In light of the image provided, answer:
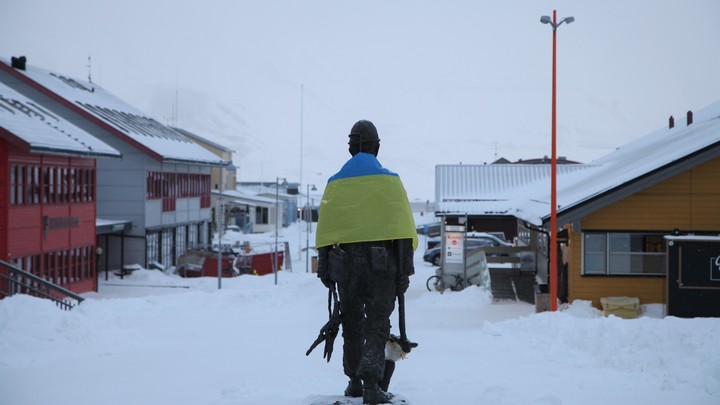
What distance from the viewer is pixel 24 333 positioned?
46.3ft

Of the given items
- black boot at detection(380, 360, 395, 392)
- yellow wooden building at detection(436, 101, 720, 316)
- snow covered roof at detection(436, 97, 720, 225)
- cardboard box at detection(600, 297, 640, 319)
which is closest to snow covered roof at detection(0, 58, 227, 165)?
snow covered roof at detection(436, 97, 720, 225)

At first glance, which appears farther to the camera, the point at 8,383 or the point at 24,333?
the point at 24,333

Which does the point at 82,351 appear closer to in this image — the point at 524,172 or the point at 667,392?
the point at 667,392

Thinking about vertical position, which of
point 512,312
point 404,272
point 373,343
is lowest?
point 512,312

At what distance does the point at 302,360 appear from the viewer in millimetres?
13008

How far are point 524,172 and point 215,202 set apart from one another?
34740mm

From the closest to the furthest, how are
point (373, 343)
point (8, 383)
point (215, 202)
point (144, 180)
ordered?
point (373, 343) < point (8, 383) < point (144, 180) < point (215, 202)

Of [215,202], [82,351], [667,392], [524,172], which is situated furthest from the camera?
[215,202]

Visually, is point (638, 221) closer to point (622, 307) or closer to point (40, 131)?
point (622, 307)

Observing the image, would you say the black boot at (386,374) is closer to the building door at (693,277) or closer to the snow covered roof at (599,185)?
the building door at (693,277)

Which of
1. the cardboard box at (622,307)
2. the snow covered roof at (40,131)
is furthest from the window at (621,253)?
the snow covered roof at (40,131)

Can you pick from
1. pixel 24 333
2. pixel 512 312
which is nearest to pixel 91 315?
pixel 24 333

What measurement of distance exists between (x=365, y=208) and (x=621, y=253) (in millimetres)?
14770

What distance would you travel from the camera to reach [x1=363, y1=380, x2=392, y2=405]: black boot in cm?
834
